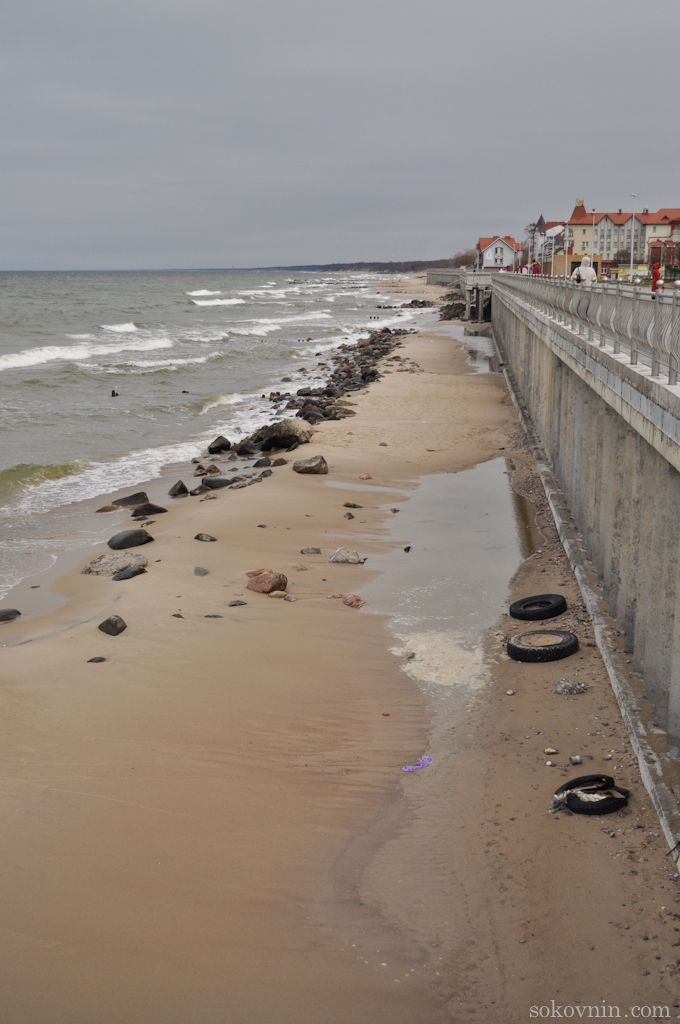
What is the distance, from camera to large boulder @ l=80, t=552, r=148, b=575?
11.4 metres

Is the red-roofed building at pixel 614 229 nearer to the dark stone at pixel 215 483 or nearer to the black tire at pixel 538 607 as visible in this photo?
the dark stone at pixel 215 483

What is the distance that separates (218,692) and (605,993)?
421cm

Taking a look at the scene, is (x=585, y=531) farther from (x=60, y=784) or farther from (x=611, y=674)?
(x=60, y=784)

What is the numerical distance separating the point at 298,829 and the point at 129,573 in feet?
18.5

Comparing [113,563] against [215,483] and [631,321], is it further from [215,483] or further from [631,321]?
[631,321]

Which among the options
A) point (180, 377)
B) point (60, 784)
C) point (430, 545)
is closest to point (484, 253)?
point (180, 377)

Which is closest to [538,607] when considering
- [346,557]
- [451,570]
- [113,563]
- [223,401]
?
[451,570]

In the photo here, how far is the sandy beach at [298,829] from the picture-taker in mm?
4695

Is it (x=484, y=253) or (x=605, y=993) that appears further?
(x=484, y=253)

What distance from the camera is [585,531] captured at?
1206 centimetres

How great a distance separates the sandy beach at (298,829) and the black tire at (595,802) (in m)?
0.11

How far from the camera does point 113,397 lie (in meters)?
31.2

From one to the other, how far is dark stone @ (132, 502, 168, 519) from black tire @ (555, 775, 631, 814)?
10291 millimetres

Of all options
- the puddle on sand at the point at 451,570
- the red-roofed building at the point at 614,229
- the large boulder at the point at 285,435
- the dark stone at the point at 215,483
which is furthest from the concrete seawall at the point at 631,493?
the red-roofed building at the point at 614,229
